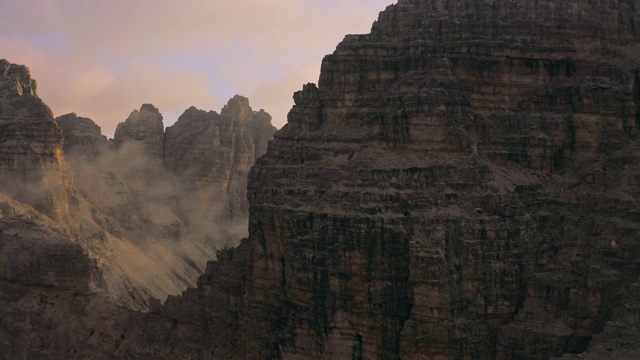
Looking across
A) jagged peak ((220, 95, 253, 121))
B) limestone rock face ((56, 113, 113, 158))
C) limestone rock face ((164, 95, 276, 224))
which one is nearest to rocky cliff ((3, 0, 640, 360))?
limestone rock face ((56, 113, 113, 158))

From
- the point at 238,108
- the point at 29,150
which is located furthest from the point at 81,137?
the point at 238,108

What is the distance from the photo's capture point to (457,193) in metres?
52.2

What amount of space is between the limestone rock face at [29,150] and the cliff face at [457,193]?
29.6 m

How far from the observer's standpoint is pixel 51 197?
285 ft

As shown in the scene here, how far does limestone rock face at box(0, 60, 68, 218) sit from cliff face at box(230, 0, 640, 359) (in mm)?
29554

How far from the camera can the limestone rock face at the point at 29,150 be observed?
83562 mm

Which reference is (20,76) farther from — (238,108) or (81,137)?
(238,108)

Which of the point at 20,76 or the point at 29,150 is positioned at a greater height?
the point at 20,76

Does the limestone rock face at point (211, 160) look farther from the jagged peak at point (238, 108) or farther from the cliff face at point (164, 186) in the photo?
the jagged peak at point (238, 108)

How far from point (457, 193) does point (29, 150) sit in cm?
4214

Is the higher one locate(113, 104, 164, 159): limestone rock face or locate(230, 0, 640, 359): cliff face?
locate(113, 104, 164, 159): limestone rock face

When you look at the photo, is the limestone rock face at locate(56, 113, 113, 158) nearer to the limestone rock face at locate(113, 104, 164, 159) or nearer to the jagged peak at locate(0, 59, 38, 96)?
the limestone rock face at locate(113, 104, 164, 159)

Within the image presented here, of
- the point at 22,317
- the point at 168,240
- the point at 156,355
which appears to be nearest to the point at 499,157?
the point at 156,355

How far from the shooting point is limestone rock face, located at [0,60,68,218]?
83562mm
